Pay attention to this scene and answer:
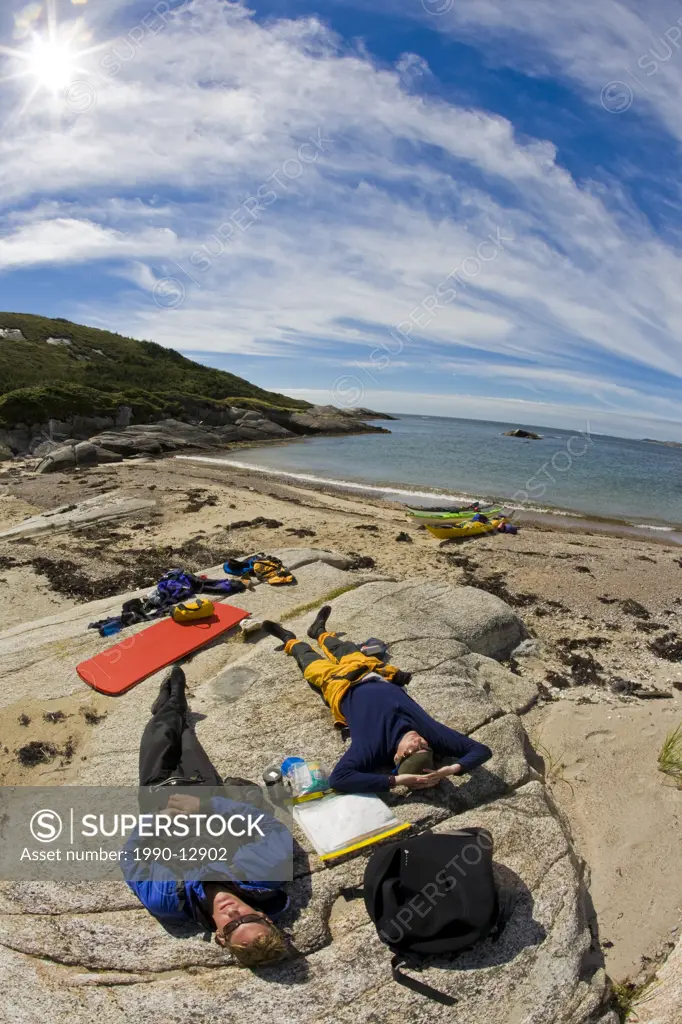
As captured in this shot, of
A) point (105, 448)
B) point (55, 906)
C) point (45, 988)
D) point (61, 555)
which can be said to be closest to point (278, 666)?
point (55, 906)

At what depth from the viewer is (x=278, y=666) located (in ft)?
24.8

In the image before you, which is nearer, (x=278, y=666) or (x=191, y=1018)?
(x=191, y=1018)

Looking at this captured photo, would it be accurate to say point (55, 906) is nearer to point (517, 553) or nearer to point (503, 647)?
point (503, 647)

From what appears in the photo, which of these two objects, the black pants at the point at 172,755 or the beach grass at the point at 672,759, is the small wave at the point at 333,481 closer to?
the beach grass at the point at 672,759

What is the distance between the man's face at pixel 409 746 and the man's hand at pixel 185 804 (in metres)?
2.07

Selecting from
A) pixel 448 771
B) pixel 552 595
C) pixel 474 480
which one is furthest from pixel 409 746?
pixel 474 480

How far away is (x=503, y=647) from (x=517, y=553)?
27.3ft

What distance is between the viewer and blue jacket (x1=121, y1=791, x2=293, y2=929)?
4.21 meters

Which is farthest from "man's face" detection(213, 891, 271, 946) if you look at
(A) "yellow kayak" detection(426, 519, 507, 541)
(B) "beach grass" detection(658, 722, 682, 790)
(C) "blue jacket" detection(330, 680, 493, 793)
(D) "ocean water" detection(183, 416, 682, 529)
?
(D) "ocean water" detection(183, 416, 682, 529)

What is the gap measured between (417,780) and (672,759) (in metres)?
4.27

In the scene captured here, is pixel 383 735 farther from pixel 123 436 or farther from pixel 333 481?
pixel 123 436

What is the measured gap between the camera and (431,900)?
4121 millimetres

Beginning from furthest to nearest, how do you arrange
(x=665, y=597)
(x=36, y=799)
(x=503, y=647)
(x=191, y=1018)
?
(x=665, y=597)
(x=503, y=647)
(x=36, y=799)
(x=191, y=1018)

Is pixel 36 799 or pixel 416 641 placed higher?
pixel 416 641
